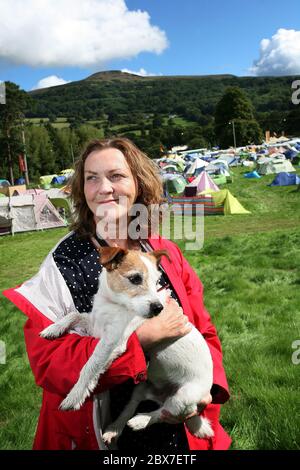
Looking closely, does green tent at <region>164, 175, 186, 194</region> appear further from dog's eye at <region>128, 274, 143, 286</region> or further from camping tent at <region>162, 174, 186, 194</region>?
dog's eye at <region>128, 274, 143, 286</region>

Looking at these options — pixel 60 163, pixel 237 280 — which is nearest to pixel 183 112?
pixel 60 163

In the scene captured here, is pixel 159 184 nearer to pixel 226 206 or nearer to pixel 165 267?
pixel 165 267

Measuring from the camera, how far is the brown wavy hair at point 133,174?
7.80 feet

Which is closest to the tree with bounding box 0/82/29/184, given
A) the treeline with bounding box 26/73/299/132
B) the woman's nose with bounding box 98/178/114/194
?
the woman's nose with bounding box 98/178/114/194

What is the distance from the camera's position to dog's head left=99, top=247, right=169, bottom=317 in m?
Result: 1.73

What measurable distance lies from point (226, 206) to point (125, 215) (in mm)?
18604

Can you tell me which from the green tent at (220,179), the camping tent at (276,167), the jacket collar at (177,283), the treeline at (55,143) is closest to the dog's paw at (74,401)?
the jacket collar at (177,283)

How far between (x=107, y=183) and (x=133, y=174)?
241mm

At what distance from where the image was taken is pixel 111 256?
5.95ft

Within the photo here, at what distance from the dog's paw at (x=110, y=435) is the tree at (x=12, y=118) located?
47048 mm

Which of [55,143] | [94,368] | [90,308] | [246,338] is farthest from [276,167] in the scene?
[55,143]

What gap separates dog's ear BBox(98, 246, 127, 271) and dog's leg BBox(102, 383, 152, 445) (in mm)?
645

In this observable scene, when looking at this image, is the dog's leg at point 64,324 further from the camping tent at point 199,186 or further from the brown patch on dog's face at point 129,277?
the camping tent at point 199,186

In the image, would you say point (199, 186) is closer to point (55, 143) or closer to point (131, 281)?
point (131, 281)
